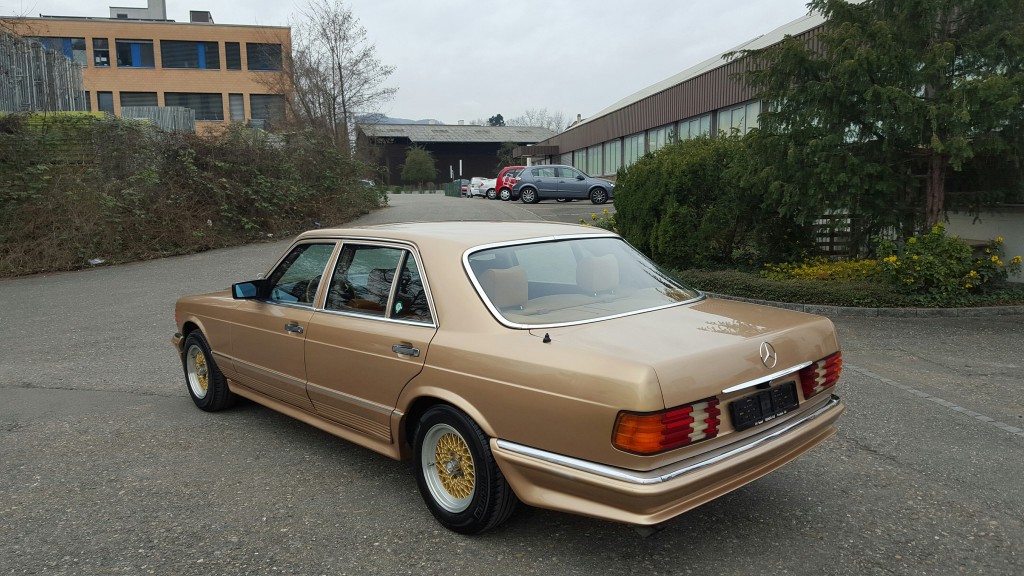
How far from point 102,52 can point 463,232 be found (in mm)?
62442

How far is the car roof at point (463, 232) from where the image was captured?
155 inches

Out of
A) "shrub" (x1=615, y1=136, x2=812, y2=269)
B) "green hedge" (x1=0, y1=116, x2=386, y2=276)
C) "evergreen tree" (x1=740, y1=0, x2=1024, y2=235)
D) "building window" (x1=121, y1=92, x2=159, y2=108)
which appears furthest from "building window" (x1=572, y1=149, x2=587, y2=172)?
"evergreen tree" (x1=740, y1=0, x2=1024, y2=235)

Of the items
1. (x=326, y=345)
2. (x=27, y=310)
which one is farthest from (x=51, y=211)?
(x=326, y=345)

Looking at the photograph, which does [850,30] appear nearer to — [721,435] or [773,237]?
[773,237]

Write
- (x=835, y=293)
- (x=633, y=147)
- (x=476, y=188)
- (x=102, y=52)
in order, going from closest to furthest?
(x=835, y=293) < (x=633, y=147) < (x=476, y=188) < (x=102, y=52)

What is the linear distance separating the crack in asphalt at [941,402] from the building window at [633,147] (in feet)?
85.2

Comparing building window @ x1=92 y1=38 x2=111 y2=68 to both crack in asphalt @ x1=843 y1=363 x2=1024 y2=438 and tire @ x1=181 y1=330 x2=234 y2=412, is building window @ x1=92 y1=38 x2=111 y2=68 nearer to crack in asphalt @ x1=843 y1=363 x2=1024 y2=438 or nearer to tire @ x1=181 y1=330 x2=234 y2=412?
tire @ x1=181 y1=330 x2=234 y2=412

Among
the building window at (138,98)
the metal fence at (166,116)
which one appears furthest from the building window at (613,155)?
the building window at (138,98)

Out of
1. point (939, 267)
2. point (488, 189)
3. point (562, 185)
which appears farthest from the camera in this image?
point (488, 189)

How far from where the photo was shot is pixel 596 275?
13.2 feet

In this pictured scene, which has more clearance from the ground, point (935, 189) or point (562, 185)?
point (562, 185)

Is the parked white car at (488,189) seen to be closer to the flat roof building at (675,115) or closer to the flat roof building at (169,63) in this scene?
the flat roof building at (675,115)

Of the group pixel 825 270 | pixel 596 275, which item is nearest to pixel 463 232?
pixel 596 275

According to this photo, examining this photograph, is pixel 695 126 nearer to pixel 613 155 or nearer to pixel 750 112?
pixel 750 112
